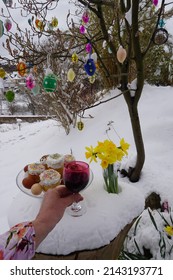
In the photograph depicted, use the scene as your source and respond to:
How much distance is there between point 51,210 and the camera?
3.28 ft

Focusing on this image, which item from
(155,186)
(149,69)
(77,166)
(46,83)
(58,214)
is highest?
(149,69)

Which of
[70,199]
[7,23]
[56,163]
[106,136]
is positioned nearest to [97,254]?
[70,199]

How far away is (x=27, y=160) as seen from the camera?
169 inches

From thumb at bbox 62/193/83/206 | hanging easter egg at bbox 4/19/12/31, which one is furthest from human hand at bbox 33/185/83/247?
hanging easter egg at bbox 4/19/12/31

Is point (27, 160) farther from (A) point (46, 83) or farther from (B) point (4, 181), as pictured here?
(A) point (46, 83)

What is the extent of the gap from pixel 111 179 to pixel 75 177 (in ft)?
1.23

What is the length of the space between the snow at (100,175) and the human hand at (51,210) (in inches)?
8.6

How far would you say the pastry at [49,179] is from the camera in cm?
134

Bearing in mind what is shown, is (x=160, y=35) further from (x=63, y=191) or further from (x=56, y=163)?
(x=63, y=191)

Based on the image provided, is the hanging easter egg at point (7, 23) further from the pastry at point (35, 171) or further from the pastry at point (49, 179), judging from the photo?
the pastry at point (49, 179)
